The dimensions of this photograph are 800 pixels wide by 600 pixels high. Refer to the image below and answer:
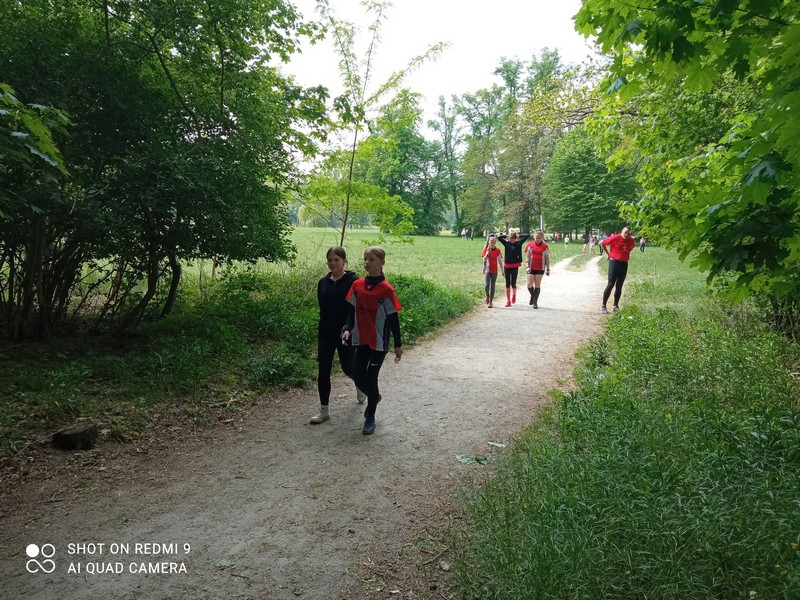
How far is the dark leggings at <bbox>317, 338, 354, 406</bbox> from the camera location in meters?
5.24

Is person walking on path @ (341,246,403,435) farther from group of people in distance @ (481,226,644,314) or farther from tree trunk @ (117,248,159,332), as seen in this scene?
group of people in distance @ (481,226,644,314)

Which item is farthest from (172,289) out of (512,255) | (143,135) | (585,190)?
(585,190)

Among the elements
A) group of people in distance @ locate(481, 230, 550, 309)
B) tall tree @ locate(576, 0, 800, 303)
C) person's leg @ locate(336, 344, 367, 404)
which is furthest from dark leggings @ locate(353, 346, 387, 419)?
group of people in distance @ locate(481, 230, 550, 309)

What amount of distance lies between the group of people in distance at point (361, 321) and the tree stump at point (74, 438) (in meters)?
2.22

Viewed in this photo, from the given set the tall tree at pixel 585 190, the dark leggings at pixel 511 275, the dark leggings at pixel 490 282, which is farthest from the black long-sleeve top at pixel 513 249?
the tall tree at pixel 585 190

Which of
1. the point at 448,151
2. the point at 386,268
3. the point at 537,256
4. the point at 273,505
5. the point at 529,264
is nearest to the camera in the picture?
the point at 273,505

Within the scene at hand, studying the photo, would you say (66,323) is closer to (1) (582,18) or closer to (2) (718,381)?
(1) (582,18)

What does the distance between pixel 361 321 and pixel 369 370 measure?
553mm

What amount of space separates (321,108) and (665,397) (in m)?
7.38

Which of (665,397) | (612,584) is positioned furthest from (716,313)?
(612,584)

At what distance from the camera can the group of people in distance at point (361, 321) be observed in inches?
195

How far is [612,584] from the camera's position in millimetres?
2537

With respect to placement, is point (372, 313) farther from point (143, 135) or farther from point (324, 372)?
point (143, 135)

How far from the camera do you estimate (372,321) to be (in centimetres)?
496
